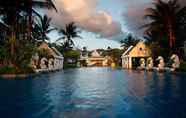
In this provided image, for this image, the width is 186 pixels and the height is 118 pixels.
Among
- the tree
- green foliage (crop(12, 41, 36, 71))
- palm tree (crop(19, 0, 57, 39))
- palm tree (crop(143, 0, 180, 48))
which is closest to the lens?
green foliage (crop(12, 41, 36, 71))

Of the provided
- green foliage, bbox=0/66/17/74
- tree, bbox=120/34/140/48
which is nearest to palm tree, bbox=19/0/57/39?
green foliage, bbox=0/66/17/74

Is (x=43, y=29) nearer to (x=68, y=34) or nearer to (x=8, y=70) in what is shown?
(x=68, y=34)

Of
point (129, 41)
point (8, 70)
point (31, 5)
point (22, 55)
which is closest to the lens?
point (8, 70)

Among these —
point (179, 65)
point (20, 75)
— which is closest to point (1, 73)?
point (20, 75)

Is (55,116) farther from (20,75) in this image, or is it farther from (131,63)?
(131,63)

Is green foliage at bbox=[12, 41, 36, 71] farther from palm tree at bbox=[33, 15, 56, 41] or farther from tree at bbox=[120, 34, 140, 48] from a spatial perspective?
tree at bbox=[120, 34, 140, 48]

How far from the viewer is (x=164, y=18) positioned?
32.1 metres

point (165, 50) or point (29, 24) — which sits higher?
point (29, 24)

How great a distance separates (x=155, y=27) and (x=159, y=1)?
3.25 meters

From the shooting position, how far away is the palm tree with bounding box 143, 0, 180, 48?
3180 cm

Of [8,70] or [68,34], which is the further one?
[68,34]

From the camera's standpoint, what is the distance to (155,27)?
109 ft

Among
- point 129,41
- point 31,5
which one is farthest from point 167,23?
point 129,41

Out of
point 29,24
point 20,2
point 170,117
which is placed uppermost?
point 20,2
